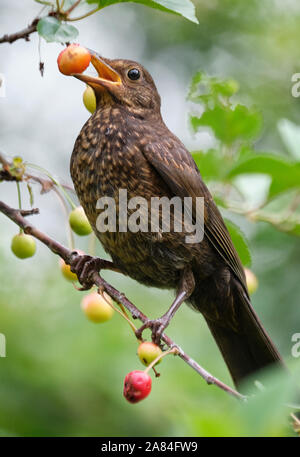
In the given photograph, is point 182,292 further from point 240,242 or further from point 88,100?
point 88,100

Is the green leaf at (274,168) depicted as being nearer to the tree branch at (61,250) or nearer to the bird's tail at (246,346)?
the tree branch at (61,250)

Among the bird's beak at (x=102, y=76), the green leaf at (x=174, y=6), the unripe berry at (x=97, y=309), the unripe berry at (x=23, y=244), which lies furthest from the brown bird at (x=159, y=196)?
the green leaf at (x=174, y=6)

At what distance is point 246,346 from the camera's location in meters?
3.28

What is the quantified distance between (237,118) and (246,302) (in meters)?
1.00

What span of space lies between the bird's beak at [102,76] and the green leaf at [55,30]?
0.69m

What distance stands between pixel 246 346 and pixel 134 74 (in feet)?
4.95

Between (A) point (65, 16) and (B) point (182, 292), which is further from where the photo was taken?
(B) point (182, 292)

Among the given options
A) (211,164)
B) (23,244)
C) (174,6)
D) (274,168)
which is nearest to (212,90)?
(211,164)

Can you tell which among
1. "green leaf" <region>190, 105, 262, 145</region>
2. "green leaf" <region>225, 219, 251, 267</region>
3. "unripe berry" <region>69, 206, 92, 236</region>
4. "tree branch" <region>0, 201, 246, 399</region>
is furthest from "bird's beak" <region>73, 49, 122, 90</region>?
"green leaf" <region>225, 219, 251, 267</region>

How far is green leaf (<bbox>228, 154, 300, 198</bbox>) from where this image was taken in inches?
92.8

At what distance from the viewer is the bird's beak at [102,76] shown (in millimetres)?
2829

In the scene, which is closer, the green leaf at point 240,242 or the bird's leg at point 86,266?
the bird's leg at point 86,266

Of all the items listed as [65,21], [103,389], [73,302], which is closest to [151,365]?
[65,21]

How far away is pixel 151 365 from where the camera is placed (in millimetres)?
1900
